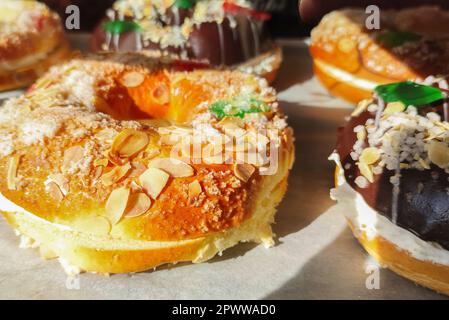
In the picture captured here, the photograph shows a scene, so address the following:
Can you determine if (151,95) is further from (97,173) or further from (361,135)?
(361,135)

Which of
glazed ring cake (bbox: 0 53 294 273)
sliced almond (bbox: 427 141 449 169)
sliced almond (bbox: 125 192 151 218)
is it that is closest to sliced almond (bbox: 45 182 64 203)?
glazed ring cake (bbox: 0 53 294 273)

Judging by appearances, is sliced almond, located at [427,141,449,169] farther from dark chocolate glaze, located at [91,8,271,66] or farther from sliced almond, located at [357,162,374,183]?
dark chocolate glaze, located at [91,8,271,66]

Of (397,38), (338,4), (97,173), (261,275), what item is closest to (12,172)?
(97,173)

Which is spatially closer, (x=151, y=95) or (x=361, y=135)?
(x=361, y=135)

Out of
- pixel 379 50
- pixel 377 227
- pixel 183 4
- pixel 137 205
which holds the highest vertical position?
pixel 183 4

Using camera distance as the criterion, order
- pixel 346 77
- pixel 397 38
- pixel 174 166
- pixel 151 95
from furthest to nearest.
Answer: pixel 346 77, pixel 397 38, pixel 151 95, pixel 174 166

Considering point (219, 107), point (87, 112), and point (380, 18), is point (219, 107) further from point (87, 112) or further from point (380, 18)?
point (380, 18)

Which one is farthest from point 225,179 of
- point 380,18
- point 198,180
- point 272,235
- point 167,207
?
point 380,18
